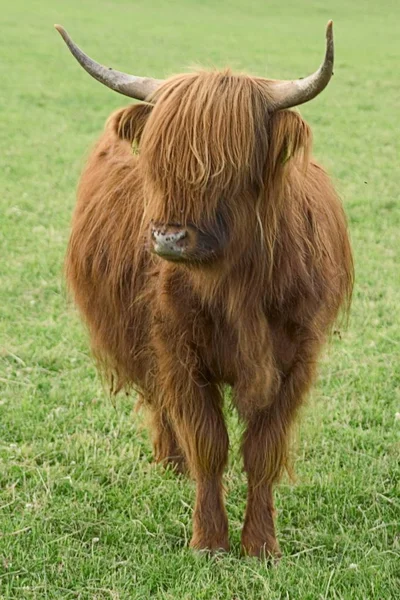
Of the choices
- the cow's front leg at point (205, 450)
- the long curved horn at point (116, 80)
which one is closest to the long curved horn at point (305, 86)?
the long curved horn at point (116, 80)

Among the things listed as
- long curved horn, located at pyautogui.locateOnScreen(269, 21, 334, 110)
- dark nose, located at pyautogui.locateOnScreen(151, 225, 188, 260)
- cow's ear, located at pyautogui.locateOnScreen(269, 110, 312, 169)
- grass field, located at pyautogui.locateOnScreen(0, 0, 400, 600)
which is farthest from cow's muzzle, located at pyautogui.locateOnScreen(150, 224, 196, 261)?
grass field, located at pyautogui.locateOnScreen(0, 0, 400, 600)

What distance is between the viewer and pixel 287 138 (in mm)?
2740

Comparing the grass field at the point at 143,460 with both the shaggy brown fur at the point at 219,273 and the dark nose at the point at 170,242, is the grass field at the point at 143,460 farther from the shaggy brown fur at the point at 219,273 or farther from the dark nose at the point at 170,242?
the dark nose at the point at 170,242

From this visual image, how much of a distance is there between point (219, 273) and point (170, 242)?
0.27m

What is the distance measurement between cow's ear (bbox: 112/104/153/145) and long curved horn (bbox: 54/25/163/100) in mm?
42

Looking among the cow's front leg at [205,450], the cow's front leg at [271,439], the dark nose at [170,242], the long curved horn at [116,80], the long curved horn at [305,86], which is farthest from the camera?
the cow's front leg at [205,450]

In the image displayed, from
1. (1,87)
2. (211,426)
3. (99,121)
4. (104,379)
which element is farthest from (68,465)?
(1,87)

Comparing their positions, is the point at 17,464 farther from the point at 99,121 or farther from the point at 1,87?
the point at 1,87

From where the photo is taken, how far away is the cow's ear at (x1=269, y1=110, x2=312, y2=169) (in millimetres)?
2711

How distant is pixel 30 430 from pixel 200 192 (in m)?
2.00

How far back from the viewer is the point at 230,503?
387 centimetres

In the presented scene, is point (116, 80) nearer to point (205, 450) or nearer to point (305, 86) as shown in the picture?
point (305, 86)

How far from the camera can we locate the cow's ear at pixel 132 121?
299 cm

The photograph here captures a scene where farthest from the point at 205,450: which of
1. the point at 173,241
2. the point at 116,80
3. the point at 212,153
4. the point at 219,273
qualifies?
the point at 116,80
